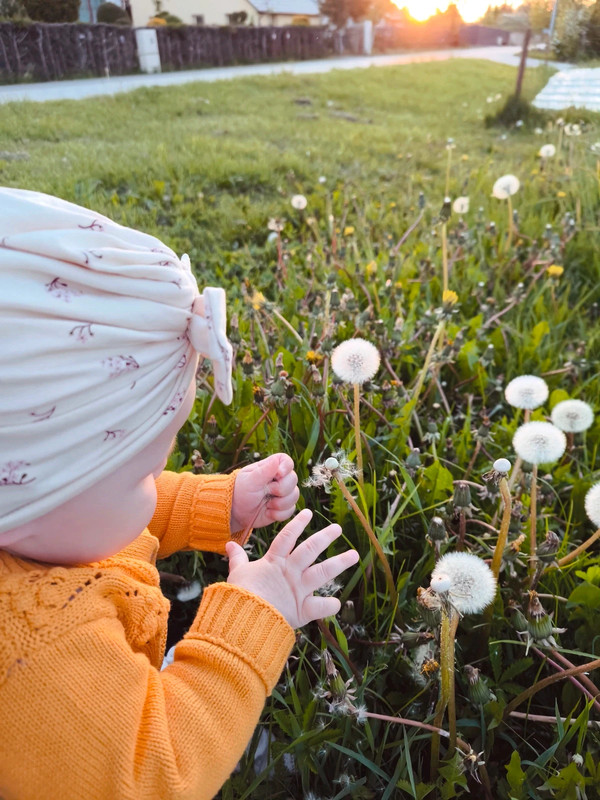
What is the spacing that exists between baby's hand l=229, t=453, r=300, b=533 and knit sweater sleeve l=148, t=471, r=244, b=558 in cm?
2

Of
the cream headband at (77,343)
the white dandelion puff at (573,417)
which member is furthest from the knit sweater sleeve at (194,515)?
the white dandelion puff at (573,417)

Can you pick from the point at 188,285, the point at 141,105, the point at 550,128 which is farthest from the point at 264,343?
the point at 550,128

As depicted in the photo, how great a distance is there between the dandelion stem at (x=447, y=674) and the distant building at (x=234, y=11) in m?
1.39

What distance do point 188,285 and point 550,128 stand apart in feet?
12.3

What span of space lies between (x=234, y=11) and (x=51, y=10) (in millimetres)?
664

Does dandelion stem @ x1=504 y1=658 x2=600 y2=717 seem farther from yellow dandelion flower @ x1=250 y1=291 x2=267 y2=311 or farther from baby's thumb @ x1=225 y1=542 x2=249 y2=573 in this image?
yellow dandelion flower @ x1=250 y1=291 x2=267 y2=311

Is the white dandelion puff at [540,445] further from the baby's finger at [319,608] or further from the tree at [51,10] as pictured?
the tree at [51,10]

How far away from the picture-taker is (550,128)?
12.3 feet

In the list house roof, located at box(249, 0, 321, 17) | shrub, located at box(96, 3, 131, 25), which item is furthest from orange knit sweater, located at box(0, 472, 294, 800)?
house roof, located at box(249, 0, 321, 17)

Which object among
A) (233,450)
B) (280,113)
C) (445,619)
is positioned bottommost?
(233,450)

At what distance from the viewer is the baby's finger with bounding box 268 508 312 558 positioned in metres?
0.89

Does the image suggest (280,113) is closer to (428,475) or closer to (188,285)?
(428,475)

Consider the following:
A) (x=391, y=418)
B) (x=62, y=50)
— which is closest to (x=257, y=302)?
(x=391, y=418)

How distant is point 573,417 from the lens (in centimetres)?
120
